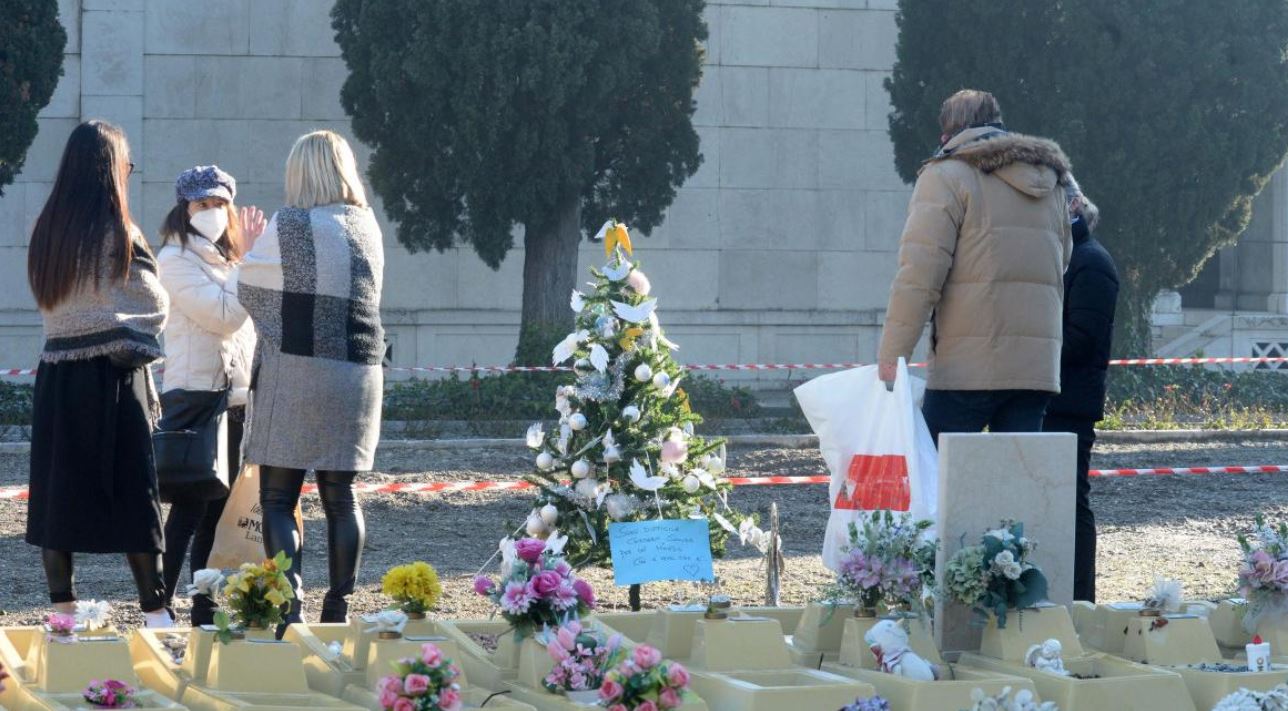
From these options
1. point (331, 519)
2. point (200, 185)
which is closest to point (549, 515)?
point (331, 519)

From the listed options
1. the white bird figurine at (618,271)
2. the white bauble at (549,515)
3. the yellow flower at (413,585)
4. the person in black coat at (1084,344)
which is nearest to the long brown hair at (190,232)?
the white bird figurine at (618,271)

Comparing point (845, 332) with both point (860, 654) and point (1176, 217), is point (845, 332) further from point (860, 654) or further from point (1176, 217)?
point (860, 654)

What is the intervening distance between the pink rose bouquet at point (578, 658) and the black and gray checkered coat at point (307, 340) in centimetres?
154

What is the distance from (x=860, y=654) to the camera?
5199 mm

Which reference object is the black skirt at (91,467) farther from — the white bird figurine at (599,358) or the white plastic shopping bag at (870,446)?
the white plastic shopping bag at (870,446)

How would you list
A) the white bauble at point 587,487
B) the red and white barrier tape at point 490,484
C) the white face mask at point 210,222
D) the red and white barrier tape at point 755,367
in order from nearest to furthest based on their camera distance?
the white face mask at point 210,222
the white bauble at point 587,487
the red and white barrier tape at point 490,484
the red and white barrier tape at point 755,367

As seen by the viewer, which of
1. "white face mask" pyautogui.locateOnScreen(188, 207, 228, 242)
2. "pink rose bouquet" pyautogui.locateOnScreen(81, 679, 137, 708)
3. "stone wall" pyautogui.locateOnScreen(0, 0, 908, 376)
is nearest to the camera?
"pink rose bouquet" pyautogui.locateOnScreen(81, 679, 137, 708)

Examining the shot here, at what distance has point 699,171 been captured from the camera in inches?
741

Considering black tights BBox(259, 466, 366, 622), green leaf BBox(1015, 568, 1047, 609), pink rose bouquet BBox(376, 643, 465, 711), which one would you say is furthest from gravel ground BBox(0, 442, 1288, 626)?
pink rose bouquet BBox(376, 643, 465, 711)

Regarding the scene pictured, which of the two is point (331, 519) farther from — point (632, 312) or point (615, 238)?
point (615, 238)

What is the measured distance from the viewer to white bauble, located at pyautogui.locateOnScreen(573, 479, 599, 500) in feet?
23.3

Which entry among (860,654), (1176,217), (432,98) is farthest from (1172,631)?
(1176,217)

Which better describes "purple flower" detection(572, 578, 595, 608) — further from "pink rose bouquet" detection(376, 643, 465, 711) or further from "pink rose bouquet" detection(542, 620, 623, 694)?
"pink rose bouquet" detection(376, 643, 465, 711)

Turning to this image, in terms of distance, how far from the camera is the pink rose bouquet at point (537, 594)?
4.89 meters
